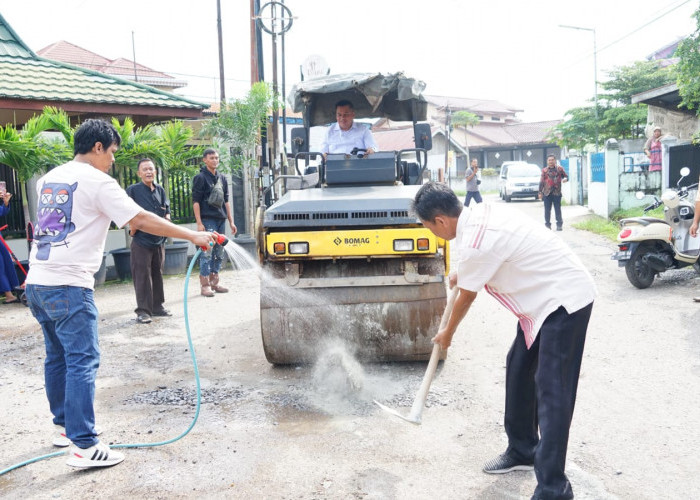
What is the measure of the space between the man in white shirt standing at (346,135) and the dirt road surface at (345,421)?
2056 millimetres

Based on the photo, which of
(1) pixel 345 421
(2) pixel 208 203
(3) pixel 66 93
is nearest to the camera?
(1) pixel 345 421

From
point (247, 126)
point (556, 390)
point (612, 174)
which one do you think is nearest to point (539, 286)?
point (556, 390)

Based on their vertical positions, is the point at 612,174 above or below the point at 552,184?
above

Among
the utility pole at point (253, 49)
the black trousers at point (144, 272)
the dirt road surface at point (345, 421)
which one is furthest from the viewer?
the utility pole at point (253, 49)

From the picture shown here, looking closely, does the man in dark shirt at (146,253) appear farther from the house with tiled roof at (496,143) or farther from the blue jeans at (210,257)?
the house with tiled roof at (496,143)

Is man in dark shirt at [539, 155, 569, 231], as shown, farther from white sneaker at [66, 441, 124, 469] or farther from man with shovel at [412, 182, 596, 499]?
white sneaker at [66, 441, 124, 469]

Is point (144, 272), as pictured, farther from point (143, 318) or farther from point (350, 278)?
point (350, 278)

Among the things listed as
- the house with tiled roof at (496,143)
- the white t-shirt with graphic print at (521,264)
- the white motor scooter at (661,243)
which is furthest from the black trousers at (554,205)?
the house with tiled roof at (496,143)

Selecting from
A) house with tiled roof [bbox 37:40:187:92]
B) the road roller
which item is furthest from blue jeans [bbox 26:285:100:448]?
house with tiled roof [bbox 37:40:187:92]

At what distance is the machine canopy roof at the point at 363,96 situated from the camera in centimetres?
656

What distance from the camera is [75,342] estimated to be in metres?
3.65

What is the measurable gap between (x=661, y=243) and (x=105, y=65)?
41992mm

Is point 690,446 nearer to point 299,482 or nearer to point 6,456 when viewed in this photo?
point 299,482

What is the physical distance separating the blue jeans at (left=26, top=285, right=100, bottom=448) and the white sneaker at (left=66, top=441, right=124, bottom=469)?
4 centimetres
